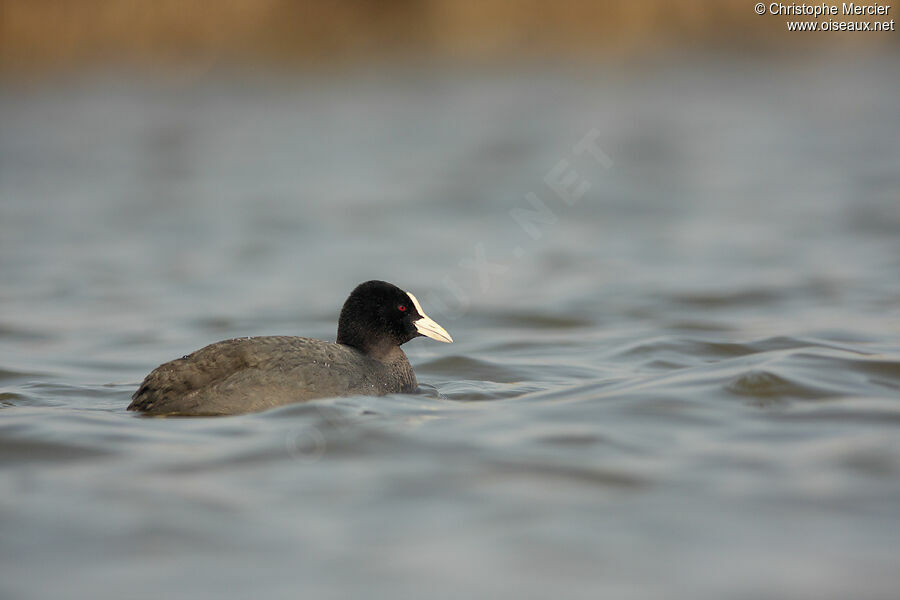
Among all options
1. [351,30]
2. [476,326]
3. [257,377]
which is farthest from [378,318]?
[351,30]

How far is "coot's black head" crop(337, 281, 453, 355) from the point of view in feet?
24.7

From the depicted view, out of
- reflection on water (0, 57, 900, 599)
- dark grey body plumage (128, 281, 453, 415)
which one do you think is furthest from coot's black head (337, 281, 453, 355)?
reflection on water (0, 57, 900, 599)

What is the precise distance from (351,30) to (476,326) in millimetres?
13442

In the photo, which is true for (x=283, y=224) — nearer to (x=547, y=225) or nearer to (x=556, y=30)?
(x=547, y=225)

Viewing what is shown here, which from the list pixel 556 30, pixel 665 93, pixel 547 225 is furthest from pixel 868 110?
pixel 547 225

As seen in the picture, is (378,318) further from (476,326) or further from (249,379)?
(476,326)

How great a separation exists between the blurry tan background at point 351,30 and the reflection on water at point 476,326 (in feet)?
2.63

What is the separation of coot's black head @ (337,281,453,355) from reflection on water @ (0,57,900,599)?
20.8 inches

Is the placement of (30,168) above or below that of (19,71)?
below

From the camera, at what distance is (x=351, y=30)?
22.9 meters

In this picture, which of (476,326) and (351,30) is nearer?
(476,326)

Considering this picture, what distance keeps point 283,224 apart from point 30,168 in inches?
227

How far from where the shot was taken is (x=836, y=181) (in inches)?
687

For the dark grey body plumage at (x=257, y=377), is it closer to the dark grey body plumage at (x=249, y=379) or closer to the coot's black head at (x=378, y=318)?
the dark grey body plumage at (x=249, y=379)
